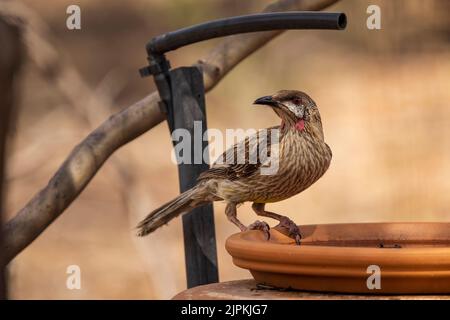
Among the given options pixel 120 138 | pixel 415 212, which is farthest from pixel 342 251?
pixel 415 212

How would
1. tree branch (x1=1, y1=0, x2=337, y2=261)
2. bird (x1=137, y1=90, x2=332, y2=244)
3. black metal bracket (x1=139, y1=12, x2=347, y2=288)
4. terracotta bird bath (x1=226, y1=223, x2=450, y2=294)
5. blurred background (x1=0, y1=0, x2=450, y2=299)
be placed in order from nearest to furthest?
terracotta bird bath (x1=226, y1=223, x2=450, y2=294) < black metal bracket (x1=139, y1=12, x2=347, y2=288) < bird (x1=137, y1=90, x2=332, y2=244) < tree branch (x1=1, y1=0, x2=337, y2=261) < blurred background (x1=0, y1=0, x2=450, y2=299)

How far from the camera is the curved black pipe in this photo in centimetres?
320

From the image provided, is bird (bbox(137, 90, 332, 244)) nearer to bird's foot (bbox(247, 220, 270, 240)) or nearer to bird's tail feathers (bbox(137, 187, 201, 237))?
bird's tail feathers (bbox(137, 187, 201, 237))

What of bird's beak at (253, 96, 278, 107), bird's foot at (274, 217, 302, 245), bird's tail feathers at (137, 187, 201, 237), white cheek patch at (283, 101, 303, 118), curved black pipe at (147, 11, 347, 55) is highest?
curved black pipe at (147, 11, 347, 55)

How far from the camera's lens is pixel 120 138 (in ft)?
14.3

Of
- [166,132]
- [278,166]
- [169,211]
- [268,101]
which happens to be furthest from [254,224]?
[166,132]

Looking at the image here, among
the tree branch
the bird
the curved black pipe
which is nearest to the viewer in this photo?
the curved black pipe

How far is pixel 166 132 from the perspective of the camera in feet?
32.0

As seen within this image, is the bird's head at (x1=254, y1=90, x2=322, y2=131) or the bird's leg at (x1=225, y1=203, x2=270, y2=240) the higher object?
the bird's head at (x1=254, y1=90, x2=322, y2=131)

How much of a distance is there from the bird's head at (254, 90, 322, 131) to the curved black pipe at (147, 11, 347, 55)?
398 mm

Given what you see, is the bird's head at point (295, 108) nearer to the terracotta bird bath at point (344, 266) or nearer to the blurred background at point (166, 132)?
the terracotta bird bath at point (344, 266)

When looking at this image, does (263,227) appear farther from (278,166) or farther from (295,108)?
(295,108)

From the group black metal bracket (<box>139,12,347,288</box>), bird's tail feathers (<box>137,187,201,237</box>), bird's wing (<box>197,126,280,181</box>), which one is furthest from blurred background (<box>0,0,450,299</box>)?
black metal bracket (<box>139,12,347,288</box>)

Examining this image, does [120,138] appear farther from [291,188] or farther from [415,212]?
[415,212]
